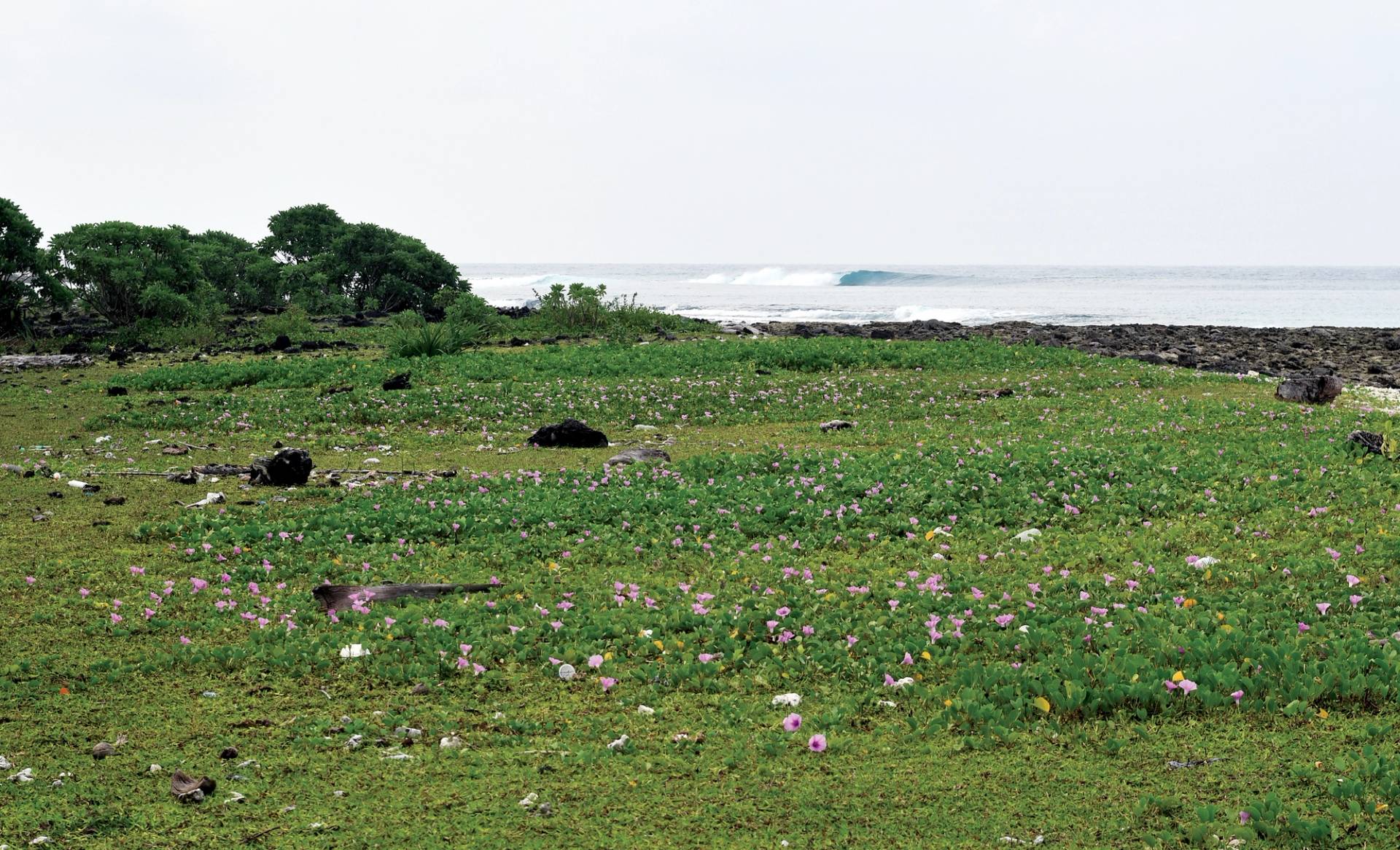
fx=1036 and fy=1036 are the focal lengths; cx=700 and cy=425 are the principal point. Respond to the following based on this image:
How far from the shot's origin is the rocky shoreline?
115ft

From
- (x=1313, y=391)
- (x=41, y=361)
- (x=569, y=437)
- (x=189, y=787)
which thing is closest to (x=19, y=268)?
(x=41, y=361)

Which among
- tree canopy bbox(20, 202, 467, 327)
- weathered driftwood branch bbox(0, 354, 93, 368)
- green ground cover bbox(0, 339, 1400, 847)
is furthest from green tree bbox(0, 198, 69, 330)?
green ground cover bbox(0, 339, 1400, 847)

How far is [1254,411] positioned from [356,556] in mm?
15820

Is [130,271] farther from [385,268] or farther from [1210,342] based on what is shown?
[1210,342]

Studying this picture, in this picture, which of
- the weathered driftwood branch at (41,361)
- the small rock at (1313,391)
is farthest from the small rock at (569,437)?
the weathered driftwood branch at (41,361)

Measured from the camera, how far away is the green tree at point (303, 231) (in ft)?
202

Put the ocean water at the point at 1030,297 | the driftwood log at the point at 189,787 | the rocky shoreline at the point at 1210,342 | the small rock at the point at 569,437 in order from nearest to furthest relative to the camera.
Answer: the driftwood log at the point at 189,787 → the small rock at the point at 569,437 → the rocky shoreline at the point at 1210,342 → the ocean water at the point at 1030,297

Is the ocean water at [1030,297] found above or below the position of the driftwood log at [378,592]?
above

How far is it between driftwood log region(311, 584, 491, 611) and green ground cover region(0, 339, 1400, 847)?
206mm

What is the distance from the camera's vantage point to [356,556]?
11.0m

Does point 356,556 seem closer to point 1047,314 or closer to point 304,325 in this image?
point 304,325

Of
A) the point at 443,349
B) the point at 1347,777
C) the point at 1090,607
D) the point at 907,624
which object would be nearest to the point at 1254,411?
the point at 1090,607

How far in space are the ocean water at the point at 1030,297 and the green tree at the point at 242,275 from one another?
30.3 m

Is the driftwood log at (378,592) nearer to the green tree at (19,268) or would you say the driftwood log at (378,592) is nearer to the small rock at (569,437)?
the small rock at (569,437)
